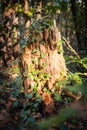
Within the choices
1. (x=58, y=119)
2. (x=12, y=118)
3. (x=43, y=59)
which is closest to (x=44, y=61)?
(x=43, y=59)

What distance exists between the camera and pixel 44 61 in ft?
17.2

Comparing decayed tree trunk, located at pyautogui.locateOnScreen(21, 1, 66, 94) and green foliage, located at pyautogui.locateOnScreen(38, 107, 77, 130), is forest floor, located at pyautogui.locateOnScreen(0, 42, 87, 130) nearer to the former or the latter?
decayed tree trunk, located at pyautogui.locateOnScreen(21, 1, 66, 94)

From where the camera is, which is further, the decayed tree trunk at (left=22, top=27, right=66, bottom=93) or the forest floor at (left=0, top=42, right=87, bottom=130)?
the decayed tree trunk at (left=22, top=27, right=66, bottom=93)

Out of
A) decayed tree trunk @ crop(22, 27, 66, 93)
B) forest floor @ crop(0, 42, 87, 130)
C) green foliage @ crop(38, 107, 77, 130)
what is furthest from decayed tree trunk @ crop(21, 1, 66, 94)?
green foliage @ crop(38, 107, 77, 130)

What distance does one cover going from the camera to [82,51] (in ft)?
28.4

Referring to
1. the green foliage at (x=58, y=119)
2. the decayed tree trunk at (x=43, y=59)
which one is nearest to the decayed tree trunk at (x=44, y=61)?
the decayed tree trunk at (x=43, y=59)

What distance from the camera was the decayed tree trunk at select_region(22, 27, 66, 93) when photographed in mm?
5230

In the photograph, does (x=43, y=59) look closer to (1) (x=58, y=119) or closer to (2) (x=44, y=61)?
(2) (x=44, y=61)

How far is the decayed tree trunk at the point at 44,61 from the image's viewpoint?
5.23 metres

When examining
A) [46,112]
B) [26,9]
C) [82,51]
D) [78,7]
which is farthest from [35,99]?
[78,7]

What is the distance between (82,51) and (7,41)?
248 cm

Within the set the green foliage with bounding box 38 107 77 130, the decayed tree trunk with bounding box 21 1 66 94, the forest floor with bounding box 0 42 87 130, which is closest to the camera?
the green foliage with bounding box 38 107 77 130

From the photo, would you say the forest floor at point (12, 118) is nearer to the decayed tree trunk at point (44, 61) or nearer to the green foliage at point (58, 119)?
the decayed tree trunk at point (44, 61)

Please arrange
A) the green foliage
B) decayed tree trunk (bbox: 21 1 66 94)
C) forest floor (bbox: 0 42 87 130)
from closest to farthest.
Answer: the green foliage < forest floor (bbox: 0 42 87 130) < decayed tree trunk (bbox: 21 1 66 94)
